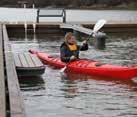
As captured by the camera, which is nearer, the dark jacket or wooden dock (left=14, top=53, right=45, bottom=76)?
wooden dock (left=14, top=53, right=45, bottom=76)

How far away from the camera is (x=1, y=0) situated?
83312mm

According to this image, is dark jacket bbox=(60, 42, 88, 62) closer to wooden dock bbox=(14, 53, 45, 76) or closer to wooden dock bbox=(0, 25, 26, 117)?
wooden dock bbox=(14, 53, 45, 76)

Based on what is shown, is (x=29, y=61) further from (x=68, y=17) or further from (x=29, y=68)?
(x=68, y=17)

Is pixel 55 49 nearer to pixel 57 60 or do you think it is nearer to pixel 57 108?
pixel 57 60

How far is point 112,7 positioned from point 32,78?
221ft

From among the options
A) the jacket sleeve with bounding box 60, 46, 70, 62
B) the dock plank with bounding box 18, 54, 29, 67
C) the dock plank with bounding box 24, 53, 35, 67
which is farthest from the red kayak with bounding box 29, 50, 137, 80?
the dock plank with bounding box 18, 54, 29, 67

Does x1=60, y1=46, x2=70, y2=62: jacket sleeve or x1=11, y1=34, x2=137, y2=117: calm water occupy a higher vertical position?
x1=60, y1=46, x2=70, y2=62: jacket sleeve

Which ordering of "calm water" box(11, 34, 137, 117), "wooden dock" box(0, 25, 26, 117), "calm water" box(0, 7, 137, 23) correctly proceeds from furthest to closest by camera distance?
"calm water" box(0, 7, 137, 23), "calm water" box(11, 34, 137, 117), "wooden dock" box(0, 25, 26, 117)


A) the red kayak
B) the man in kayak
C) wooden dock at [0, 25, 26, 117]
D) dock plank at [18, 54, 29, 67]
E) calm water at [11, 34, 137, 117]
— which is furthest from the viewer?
the man in kayak

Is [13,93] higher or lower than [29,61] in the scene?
higher

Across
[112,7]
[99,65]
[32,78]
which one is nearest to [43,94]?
[32,78]

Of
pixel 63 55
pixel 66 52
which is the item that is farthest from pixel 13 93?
pixel 63 55

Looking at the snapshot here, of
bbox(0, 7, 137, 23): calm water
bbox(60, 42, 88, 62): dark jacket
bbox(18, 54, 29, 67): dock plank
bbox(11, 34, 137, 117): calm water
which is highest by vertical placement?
bbox(60, 42, 88, 62): dark jacket

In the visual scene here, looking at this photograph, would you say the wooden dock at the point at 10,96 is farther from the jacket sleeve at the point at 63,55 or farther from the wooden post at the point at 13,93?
the jacket sleeve at the point at 63,55
